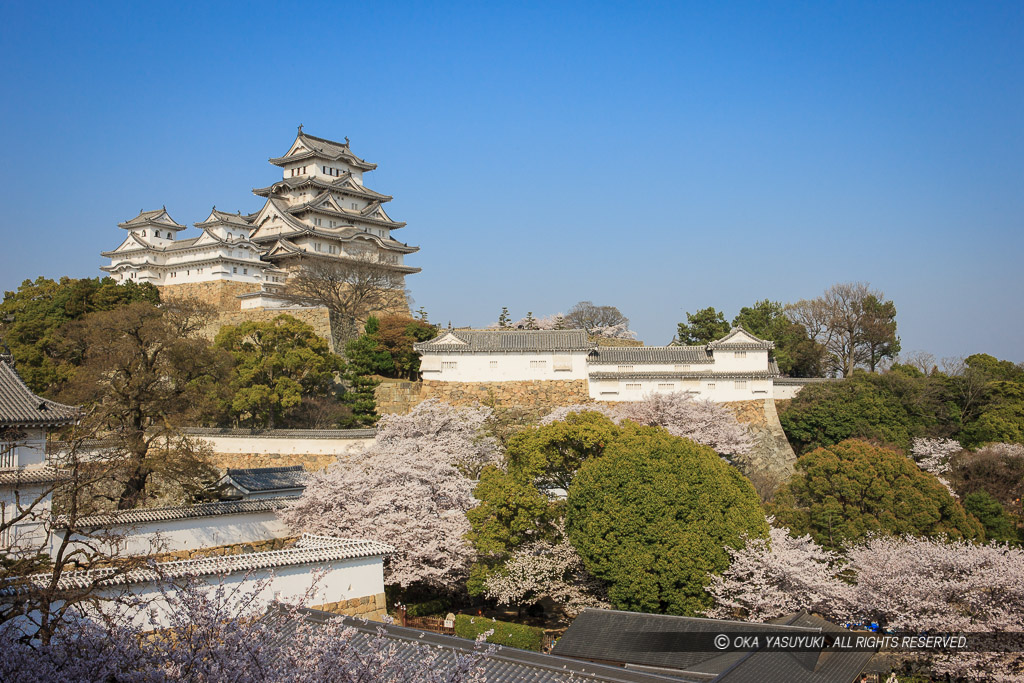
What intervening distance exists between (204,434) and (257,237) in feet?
47.1

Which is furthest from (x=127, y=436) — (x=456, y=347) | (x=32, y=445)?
(x=456, y=347)

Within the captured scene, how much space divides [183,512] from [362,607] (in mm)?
4907

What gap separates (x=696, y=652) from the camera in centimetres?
1145

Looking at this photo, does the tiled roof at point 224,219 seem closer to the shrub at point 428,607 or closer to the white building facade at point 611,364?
the white building facade at point 611,364

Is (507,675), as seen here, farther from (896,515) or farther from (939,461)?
(939,461)

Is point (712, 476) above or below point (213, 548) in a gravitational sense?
above

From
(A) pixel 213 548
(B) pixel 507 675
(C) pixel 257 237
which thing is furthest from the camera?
(C) pixel 257 237

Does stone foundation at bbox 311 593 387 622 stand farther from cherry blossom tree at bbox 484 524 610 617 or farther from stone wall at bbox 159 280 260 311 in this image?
stone wall at bbox 159 280 260 311

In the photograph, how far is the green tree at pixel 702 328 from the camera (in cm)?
3656

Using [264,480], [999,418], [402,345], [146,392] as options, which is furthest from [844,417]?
[146,392]

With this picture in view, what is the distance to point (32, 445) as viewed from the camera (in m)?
15.7

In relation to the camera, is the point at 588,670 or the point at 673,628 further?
the point at 673,628

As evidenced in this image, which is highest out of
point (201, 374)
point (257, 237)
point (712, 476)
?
point (257, 237)

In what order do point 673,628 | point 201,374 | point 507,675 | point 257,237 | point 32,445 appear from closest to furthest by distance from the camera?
1. point 507,675
2. point 673,628
3. point 32,445
4. point 201,374
5. point 257,237
